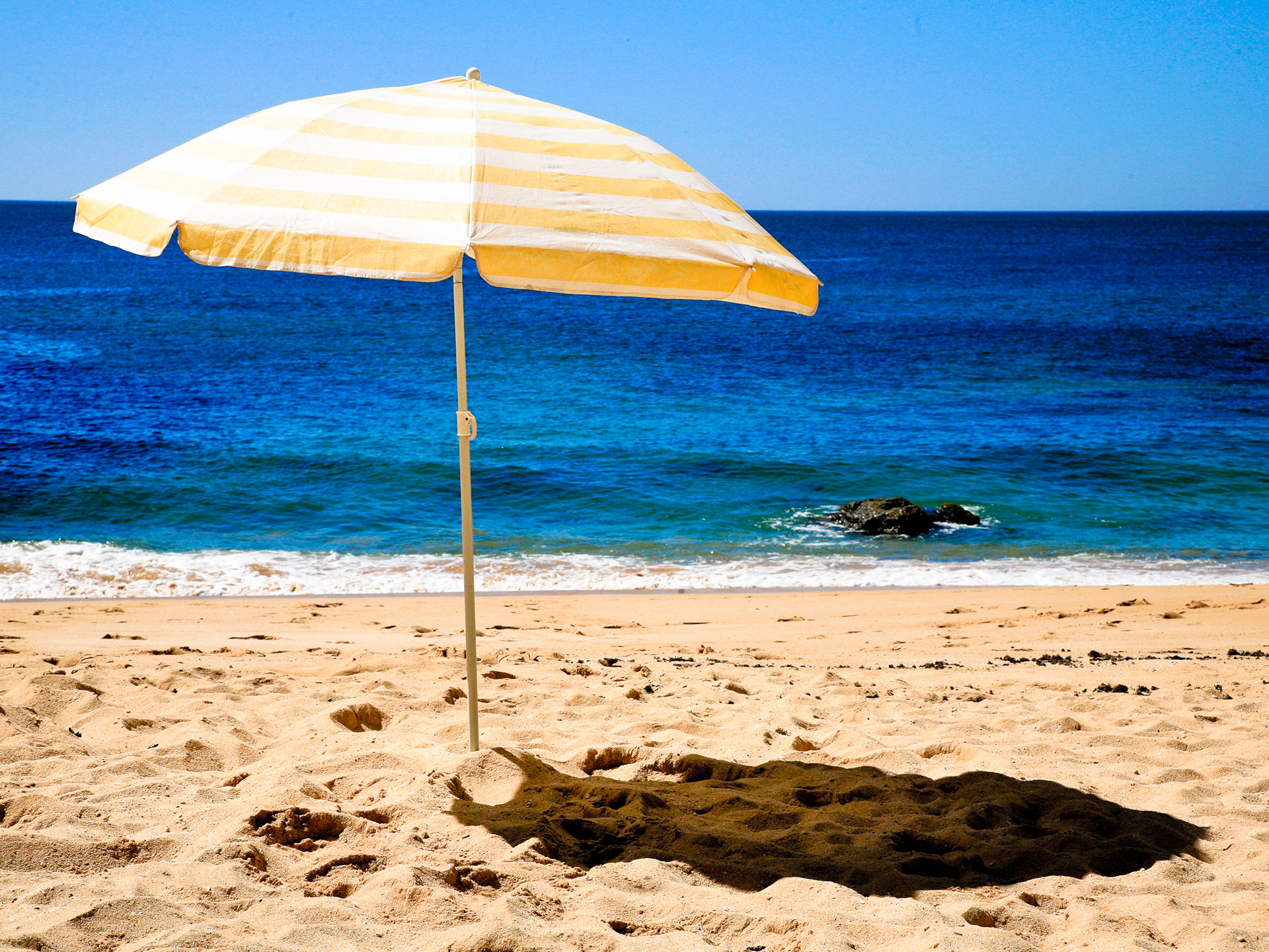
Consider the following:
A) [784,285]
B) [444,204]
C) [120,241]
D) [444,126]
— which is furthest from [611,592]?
[444,204]

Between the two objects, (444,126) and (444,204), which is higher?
(444,126)

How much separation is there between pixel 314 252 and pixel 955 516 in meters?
11.6

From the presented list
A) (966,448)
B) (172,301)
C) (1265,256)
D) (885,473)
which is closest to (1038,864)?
(885,473)

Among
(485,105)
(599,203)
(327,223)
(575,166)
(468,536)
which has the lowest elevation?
(468,536)

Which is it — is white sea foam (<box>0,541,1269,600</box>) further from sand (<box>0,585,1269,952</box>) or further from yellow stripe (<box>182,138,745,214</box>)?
yellow stripe (<box>182,138,745,214</box>)

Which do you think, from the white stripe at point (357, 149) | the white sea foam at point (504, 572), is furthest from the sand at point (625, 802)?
the white sea foam at point (504, 572)

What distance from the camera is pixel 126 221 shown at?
3.12 m

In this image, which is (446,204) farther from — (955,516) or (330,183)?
(955,516)

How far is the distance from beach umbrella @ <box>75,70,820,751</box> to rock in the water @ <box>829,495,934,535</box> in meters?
9.23

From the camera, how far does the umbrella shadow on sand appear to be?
10.4ft

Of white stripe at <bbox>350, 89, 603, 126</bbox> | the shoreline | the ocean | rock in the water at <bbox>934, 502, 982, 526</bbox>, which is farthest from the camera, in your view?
rock in the water at <bbox>934, 502, 982, 526</bbox>

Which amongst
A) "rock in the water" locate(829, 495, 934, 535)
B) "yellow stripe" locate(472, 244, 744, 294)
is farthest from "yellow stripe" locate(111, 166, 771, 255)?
"rock in the water" locate(829, 495, 934, 535)

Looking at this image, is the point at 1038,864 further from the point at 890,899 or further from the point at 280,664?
the point at 280,664

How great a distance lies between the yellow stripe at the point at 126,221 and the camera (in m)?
2.84
